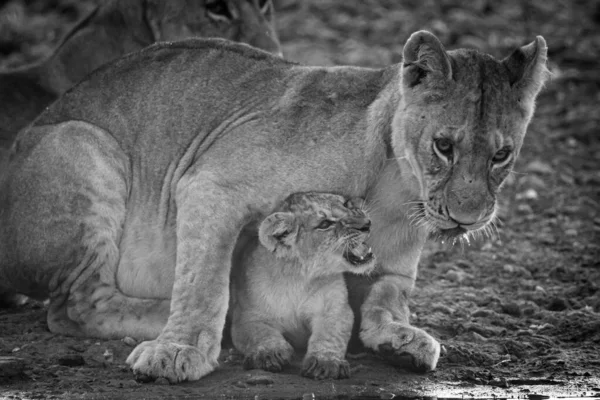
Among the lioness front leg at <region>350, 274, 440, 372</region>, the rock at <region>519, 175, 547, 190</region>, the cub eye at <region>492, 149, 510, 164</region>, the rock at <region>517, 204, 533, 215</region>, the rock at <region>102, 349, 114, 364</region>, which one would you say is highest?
the rock at <region>519, 175, 547, 190</region>

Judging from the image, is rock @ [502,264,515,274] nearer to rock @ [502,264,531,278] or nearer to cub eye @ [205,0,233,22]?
rock @ [502,264,531,278]

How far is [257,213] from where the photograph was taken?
6074 millimetres

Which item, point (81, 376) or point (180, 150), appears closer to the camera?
point (81, 376)

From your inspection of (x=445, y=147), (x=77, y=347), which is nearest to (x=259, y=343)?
(x=77, y=347)

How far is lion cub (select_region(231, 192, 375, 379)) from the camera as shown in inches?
233

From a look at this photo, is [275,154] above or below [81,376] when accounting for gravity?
above

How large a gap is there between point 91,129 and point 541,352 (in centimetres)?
282

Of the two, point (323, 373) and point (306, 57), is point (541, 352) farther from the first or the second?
point (306, 57)

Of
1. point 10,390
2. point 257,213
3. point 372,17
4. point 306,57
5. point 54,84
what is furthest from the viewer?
point 372,17

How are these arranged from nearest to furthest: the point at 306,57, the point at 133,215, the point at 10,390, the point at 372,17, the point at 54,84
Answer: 1. the point at 10,390
2. the point at 133,215
3. the point at 54,84
4. the point at 306,57
5. the point at 372,17

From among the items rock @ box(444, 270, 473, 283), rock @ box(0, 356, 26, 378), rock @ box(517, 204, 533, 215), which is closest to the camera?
rock @ box(0, 356, 26, 378)

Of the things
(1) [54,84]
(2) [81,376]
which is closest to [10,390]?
(2) [81,376]

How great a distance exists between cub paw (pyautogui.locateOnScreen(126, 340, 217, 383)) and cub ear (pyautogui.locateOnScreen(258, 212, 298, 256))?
0.70 m

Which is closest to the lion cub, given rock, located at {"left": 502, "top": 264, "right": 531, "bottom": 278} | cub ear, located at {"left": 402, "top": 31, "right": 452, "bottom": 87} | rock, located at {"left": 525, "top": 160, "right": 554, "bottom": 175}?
cub ear, located at {"left": 402, "top": 31, "right": 452, "bottom": 87}
